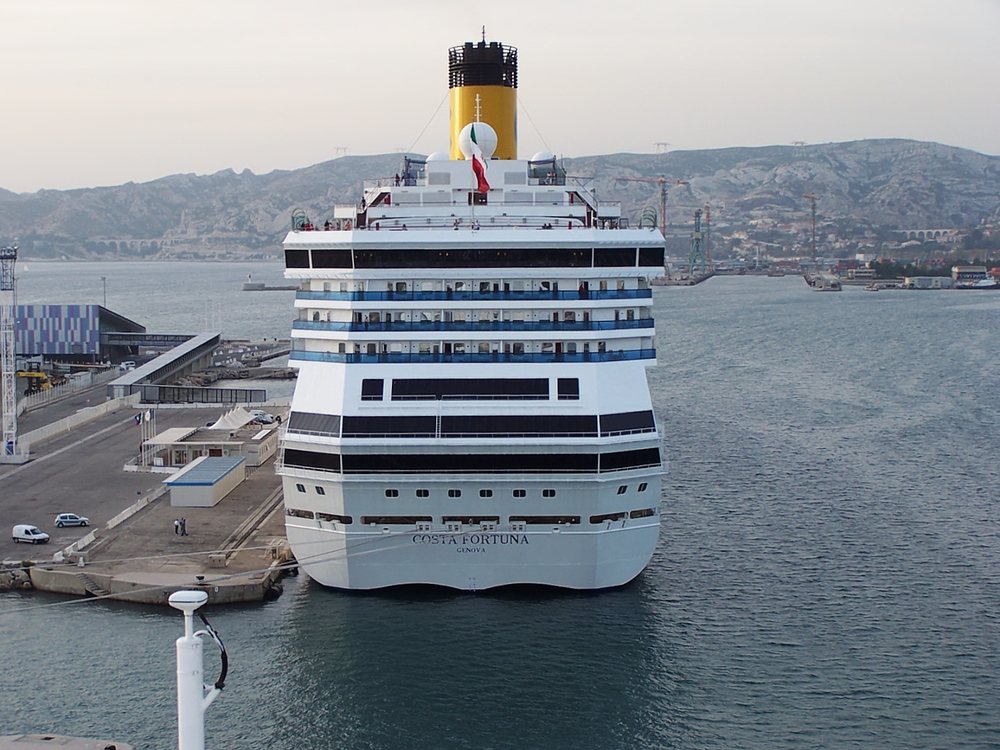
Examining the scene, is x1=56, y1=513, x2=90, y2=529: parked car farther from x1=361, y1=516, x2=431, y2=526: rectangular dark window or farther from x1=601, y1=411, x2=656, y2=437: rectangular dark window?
x1=601, y1=411, x2=656, y2=437: rectangular dark window

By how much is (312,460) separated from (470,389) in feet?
11.8

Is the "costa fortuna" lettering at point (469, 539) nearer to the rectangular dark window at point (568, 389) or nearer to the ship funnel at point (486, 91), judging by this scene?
the rectangular dark window at point (568, 389)

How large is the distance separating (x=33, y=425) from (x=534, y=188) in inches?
1114

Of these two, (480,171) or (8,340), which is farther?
(8,340)

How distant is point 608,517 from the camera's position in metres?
25.4

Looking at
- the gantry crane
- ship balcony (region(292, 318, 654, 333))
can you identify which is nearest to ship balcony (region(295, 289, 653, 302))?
ship balcony (region(292, 318, 654, 333))

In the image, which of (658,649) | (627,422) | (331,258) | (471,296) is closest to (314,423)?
(331,258)

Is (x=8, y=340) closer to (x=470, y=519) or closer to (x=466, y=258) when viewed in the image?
(x=466, y=258)

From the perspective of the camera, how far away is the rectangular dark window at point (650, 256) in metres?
26.9

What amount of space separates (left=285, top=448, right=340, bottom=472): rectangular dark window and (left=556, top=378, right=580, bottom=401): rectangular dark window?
481cm

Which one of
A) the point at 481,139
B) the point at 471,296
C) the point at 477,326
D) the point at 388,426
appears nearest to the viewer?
the point at 388,426

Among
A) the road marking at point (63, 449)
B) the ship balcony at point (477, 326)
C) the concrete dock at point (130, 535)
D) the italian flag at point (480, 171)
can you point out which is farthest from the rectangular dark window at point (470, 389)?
the road marking at point (63, 449)

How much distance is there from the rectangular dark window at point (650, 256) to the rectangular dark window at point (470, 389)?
365cm

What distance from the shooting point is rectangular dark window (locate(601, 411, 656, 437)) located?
25.2m
